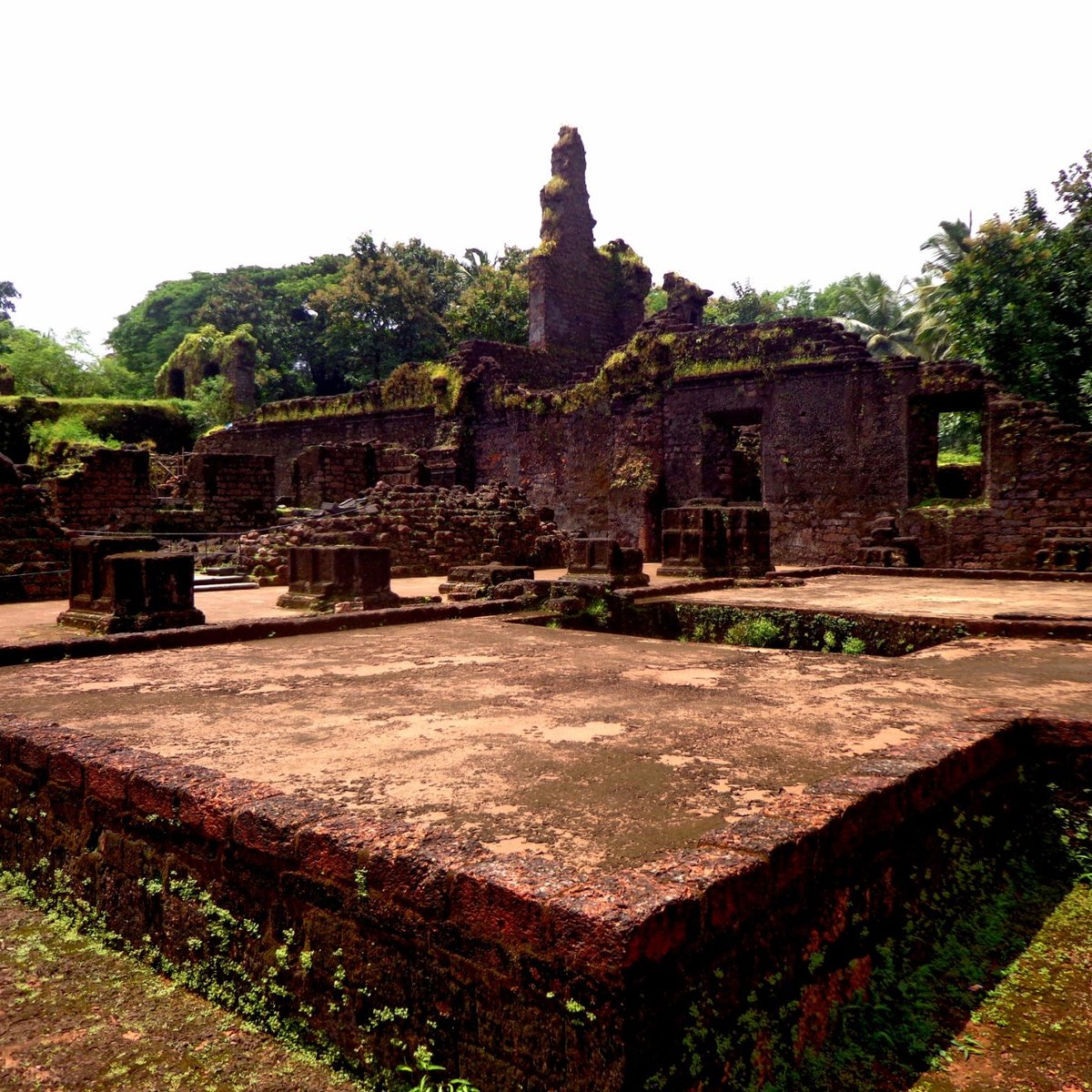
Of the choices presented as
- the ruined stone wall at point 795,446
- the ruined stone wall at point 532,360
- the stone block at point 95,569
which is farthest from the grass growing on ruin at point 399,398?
the stone block at point 95,569

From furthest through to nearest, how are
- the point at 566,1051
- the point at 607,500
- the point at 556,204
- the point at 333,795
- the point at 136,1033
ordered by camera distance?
the point at 556,204 → the point at 607,500 → the point at 333,795 → the point at 136,1033 → the point at 566,1051

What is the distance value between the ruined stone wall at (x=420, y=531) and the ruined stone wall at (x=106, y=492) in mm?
3214

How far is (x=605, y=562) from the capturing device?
9516 millimetres

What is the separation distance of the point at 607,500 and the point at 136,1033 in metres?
15.9

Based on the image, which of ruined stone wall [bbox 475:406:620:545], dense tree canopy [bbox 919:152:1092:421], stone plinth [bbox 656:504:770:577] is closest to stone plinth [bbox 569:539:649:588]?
stone plinth [bbox 656:504:770:577]

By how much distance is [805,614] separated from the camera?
6848 mm

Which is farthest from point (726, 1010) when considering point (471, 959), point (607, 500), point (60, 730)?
point (607, 500)

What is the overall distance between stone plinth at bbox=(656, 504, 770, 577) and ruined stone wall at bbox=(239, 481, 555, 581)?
3.18 m

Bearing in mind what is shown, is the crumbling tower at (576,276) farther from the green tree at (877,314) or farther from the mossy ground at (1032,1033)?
the mossy ground at (1032,1033)

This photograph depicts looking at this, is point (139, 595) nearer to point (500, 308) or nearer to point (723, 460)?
point (723, 460)

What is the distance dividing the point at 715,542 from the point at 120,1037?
30.9ft

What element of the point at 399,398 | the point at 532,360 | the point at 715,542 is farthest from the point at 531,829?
the point at 532,360

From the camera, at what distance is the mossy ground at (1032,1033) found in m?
2.06

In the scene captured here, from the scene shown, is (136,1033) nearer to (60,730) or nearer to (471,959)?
(471,959)
